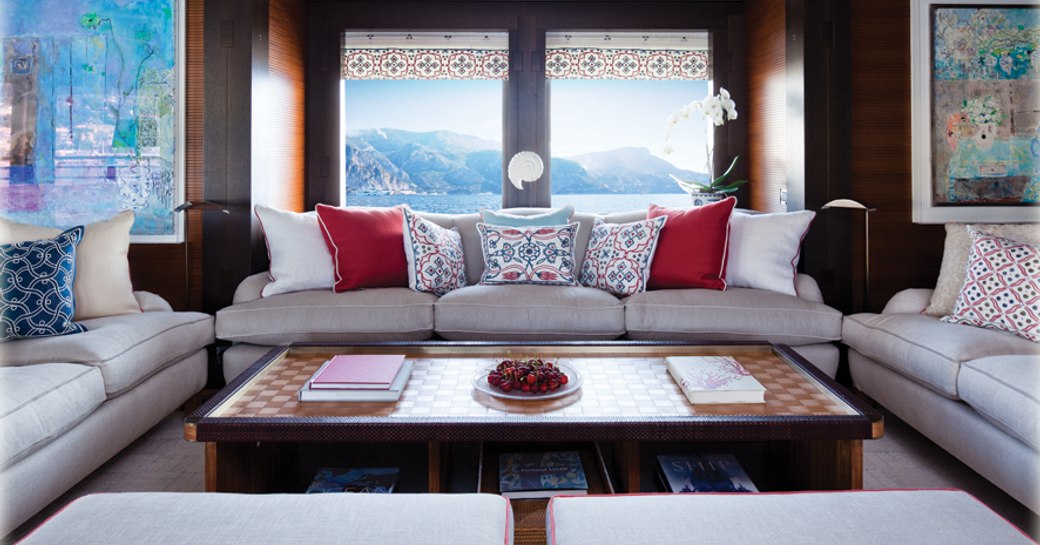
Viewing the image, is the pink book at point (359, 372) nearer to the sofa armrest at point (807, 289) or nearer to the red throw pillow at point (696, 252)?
the red throw pillow at point (696, 252)

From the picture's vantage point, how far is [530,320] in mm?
2676

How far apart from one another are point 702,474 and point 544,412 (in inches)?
23.2

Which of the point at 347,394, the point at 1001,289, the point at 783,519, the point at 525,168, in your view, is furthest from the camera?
the point at 525,168

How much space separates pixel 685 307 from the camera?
268 cm

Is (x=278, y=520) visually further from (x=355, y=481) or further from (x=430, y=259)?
(x=430, y=259)

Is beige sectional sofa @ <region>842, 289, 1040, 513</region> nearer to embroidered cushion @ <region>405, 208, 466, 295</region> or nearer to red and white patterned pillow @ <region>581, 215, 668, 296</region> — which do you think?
red and white patterned pillow @ <region>581, 215, 668, 296</region>

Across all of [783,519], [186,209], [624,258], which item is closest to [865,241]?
[624,258]

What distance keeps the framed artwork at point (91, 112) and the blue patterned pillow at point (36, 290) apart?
1110mm

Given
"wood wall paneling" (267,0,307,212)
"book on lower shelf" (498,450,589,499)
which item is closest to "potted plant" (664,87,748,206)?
"book on lower shelf" (498,450,589,499)

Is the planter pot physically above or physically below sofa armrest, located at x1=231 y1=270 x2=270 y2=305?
above

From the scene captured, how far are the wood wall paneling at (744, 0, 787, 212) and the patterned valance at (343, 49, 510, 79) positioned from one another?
1.62m

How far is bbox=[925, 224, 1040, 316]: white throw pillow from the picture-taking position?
98.0 inches

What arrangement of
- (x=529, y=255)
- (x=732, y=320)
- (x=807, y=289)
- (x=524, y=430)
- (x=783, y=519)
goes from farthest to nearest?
(x=529, y=255) < (x=807, y=289) < (x=732, y=320) < (x=524, y=430) < (x=783, y=519)

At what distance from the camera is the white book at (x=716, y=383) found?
1623mm
